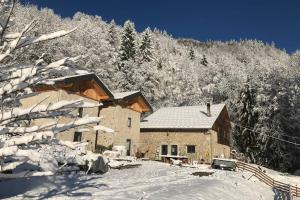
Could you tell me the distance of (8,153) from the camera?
3225mm

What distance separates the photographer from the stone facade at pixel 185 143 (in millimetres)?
37219

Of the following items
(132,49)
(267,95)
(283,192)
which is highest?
(132,49)

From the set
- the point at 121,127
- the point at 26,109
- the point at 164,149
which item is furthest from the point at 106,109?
the point at 26,109

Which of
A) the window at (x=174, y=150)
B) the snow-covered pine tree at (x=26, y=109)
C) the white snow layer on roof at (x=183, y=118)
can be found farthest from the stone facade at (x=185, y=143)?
the snow-covered pine tree at (x=26, y=109)

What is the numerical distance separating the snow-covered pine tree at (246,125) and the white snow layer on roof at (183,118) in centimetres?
1196

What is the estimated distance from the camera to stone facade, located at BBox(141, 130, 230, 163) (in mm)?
37219

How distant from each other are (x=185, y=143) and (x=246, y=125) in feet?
71.5

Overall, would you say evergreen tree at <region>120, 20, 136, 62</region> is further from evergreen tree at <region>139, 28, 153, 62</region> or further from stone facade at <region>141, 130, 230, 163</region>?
stone facade at <region>141, 130, 230, 163</region>

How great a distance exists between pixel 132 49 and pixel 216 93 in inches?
844

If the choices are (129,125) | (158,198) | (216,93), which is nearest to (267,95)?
(216,93)

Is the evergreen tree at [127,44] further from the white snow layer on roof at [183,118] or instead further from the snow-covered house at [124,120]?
the snow-covered house at [124,120]

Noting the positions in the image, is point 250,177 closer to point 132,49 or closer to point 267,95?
point 267,95

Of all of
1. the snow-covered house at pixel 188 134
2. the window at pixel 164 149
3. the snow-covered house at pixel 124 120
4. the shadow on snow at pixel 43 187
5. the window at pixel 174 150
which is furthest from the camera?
the window at pixel 164 149

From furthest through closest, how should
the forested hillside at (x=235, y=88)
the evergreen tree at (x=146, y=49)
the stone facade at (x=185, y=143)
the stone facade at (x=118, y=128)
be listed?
the evergreen tree at (x=146, y=49) < the forested hillside at (x=235, y=88) < the stone facade at (x=185, y=143) < the stone facade at (x=118, y=128)
